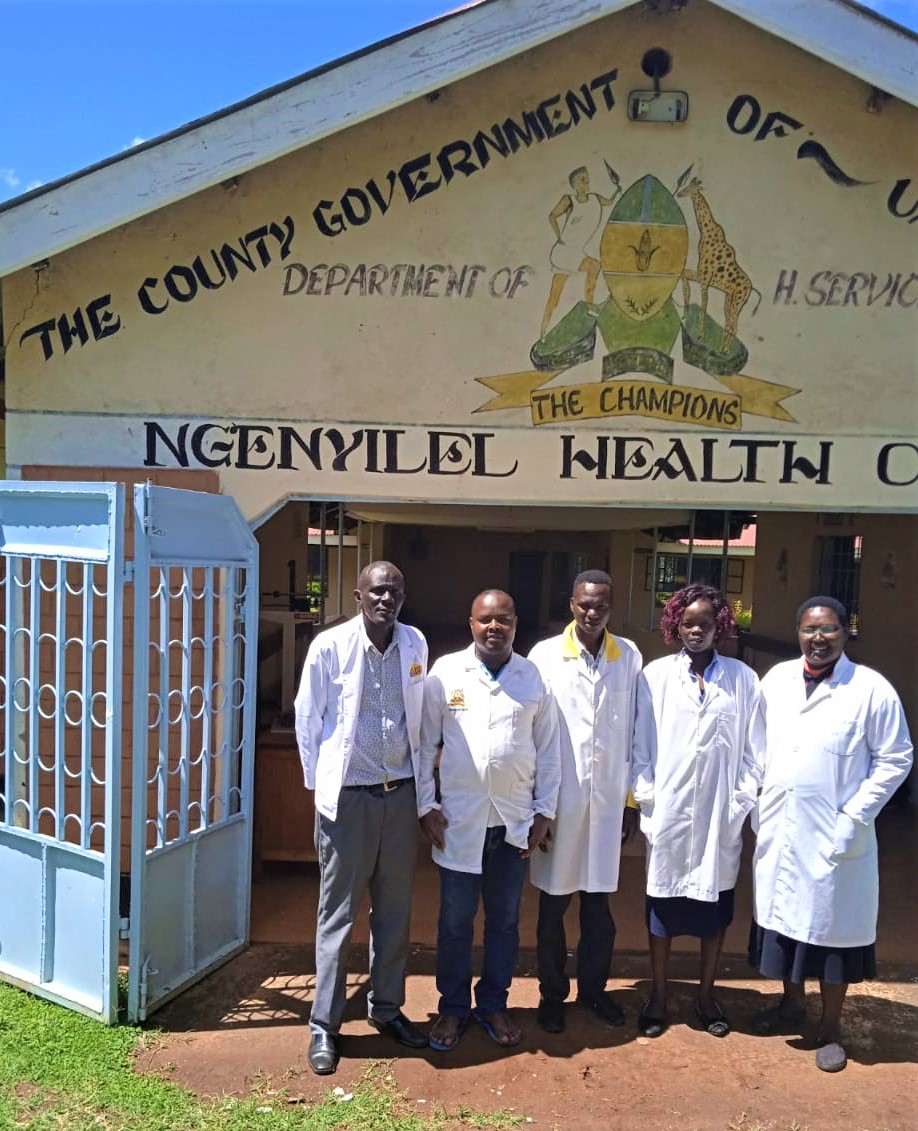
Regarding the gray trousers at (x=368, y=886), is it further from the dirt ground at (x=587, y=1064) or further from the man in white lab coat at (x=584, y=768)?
the man in white lab coat at (x=584, y=768)

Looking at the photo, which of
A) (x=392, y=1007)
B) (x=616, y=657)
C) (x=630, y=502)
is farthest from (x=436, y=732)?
(x=630, y=502)

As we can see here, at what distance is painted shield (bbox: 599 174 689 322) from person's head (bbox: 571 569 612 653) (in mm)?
1720

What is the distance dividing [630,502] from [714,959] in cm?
227

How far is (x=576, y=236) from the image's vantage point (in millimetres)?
4523

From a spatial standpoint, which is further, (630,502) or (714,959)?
(630,502)

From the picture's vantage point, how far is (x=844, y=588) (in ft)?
28.2

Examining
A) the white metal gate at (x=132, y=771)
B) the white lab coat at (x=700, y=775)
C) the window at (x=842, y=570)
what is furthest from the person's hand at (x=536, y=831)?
the window at (x=842, y=570)

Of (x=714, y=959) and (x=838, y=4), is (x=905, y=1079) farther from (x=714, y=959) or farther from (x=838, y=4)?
(x=838, y=4)

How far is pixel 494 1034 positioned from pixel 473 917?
53 cm

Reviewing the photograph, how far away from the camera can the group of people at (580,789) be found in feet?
11.3

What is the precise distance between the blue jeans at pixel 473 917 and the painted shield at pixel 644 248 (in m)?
2.85

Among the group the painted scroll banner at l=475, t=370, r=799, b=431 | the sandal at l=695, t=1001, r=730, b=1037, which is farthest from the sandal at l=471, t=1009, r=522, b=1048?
the painted scroll banner at l=475, t=370, r=799, b=431

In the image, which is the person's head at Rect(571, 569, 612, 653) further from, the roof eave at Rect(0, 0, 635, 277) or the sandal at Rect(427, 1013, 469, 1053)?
the roof eave at Rect(0, 0, 635, 277)

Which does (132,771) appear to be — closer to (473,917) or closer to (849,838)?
(473,917)
